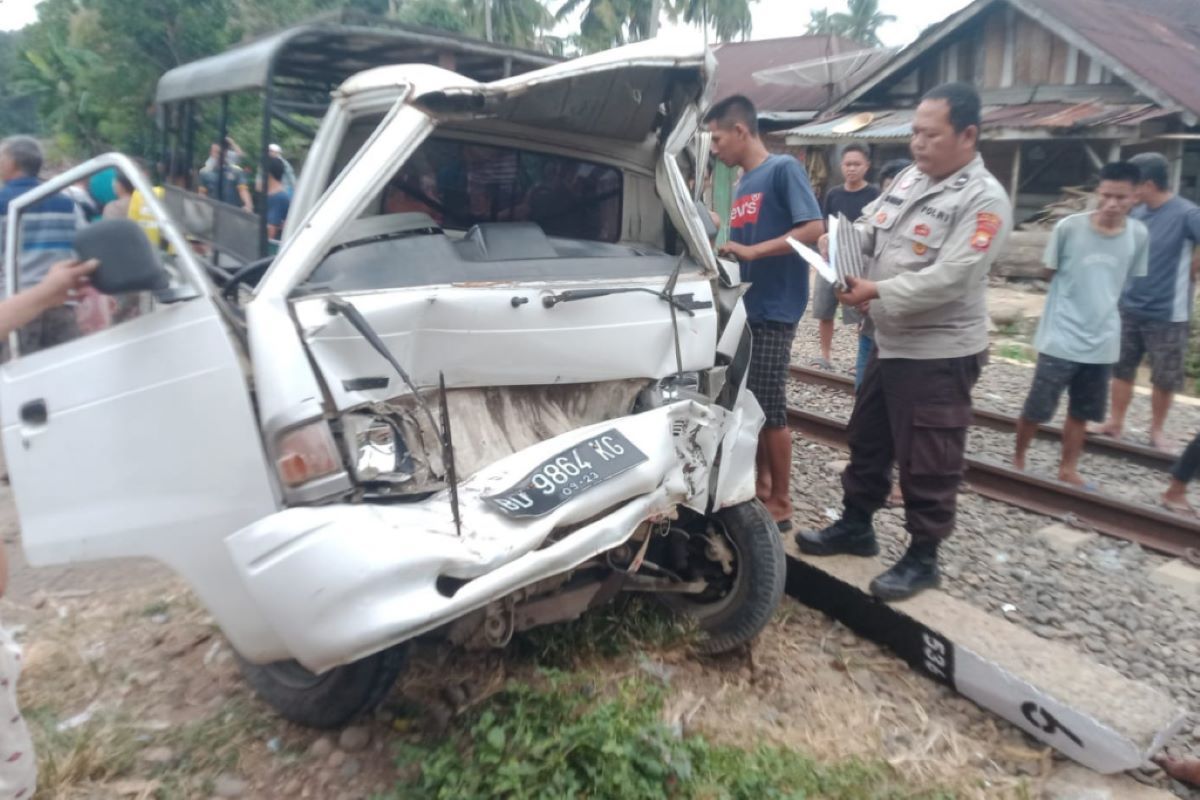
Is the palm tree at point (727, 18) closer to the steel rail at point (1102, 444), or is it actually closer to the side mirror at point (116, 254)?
the steel rail at point (1102, 444)

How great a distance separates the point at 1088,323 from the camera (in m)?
5.38

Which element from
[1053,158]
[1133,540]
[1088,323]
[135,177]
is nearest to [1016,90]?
[1053,158]

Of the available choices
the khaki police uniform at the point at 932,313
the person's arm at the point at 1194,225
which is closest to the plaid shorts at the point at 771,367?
the khaki police uniform at the point at 932,313

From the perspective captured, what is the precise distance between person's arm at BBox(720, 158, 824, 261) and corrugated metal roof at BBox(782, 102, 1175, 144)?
10441mm

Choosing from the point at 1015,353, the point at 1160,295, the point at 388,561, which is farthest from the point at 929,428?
the point at 1015,353

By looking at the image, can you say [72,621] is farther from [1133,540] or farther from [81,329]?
[1133,540]

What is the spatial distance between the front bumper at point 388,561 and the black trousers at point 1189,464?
387 cm

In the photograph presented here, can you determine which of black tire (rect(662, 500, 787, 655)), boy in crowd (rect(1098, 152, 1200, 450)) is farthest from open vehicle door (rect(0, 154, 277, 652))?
boy in crowd (rect(1098, 152, 1200, 450))

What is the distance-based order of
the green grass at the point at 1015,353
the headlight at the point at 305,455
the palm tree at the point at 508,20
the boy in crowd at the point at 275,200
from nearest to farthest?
the headlight at the point at 305,455 < the boy in crowd at the point at 275,200 < the green grass at the point at 1015,353 < the palm tree at the point at 508,20

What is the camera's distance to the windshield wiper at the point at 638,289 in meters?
3.13

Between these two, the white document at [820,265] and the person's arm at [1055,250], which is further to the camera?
the person's arm at [1055,250]

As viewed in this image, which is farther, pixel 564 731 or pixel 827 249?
pixel 827 249

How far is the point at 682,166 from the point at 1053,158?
13505 mm

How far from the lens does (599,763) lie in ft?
8.61
